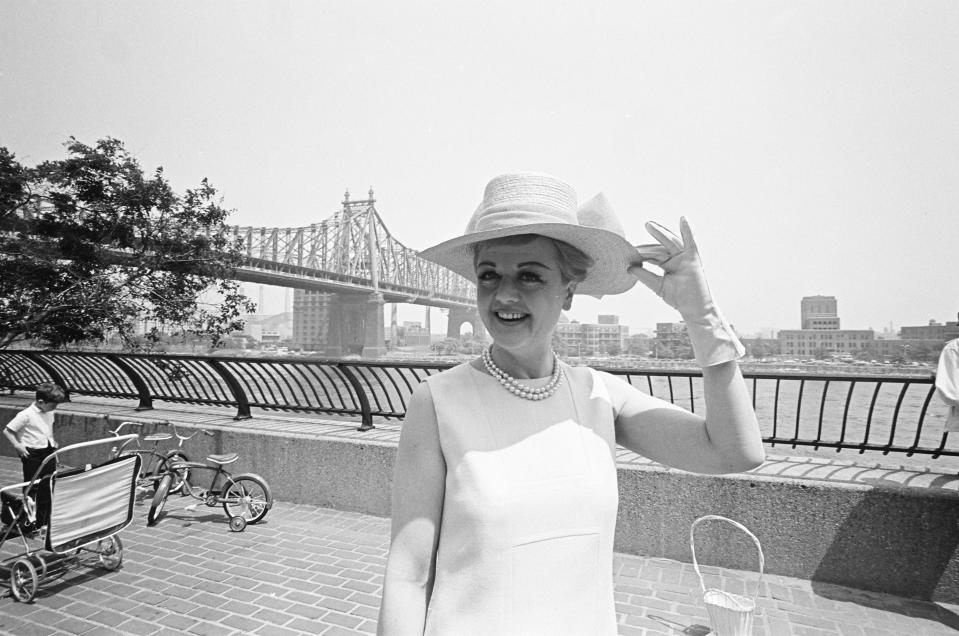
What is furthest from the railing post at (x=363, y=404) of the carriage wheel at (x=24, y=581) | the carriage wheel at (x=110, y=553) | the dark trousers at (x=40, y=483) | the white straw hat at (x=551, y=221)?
the white straw hat at (x=551, y=221)

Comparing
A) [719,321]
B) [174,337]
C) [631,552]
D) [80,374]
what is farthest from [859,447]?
[174,337]

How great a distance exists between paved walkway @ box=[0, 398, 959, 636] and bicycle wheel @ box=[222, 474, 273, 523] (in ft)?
0.95

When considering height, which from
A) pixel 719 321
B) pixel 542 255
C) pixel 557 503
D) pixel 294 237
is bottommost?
pixel 557 503

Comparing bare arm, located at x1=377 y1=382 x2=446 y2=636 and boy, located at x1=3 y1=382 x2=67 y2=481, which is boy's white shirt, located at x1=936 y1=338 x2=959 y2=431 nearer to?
bare arm, located at x1=377 y1=382 x2=446 y2=636

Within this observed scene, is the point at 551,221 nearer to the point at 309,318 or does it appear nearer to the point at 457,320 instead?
the point at 457,320

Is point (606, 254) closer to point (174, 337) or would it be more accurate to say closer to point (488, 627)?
point (488, 627)

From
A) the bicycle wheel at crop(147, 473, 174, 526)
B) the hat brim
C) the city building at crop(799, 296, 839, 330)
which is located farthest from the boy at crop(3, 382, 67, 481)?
the city building at crop(799, 296, 839, 330)

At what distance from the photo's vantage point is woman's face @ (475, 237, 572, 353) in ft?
3.68

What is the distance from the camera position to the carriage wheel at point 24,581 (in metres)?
3.28

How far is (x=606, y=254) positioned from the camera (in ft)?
3.98

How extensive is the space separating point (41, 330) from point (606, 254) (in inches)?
501

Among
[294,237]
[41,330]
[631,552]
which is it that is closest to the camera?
[631,552]

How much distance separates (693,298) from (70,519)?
14.3ft

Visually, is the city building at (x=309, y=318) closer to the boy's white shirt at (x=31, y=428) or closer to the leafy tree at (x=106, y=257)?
the leafy tree at (x=106, y=257)
